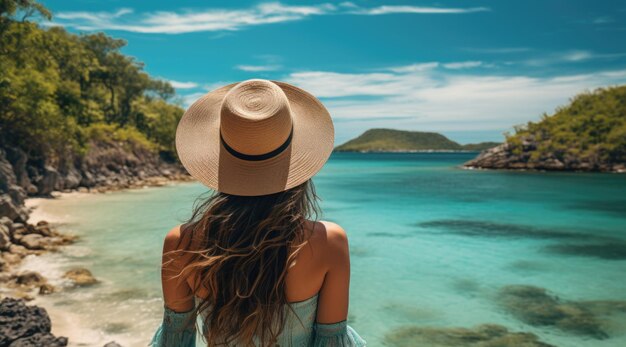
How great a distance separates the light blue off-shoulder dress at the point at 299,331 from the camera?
4.94ft

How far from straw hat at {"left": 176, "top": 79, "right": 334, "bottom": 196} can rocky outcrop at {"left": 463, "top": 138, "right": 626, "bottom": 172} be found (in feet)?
193

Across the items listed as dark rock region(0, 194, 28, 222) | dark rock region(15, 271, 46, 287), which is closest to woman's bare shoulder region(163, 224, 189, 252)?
dark rock region(15, 271, 46, 287)

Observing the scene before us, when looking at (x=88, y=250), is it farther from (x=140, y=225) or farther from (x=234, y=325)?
(x=234, y=325)

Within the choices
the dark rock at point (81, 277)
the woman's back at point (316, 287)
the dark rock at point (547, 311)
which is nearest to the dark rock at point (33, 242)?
the dark rock at point (81, 277)

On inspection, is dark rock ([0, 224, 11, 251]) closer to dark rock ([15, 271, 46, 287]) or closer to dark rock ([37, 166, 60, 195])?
dark rock ([15, 271, 46, 287])

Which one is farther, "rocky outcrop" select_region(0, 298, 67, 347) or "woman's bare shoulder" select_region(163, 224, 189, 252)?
"rocky outcrop" select_region(0, 298, 67, 347)

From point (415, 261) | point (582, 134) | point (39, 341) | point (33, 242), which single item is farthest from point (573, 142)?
point (39, 341)

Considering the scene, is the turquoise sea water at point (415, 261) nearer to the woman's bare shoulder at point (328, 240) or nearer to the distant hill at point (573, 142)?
the woman's bare shoulder at point (328, 240)

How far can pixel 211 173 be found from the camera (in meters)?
1.53

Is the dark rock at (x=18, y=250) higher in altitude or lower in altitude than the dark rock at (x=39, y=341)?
lower

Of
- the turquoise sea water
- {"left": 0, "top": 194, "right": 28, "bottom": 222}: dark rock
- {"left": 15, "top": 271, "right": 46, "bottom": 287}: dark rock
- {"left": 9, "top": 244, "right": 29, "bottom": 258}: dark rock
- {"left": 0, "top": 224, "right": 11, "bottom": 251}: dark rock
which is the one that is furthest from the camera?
{"left": 0, "top": 194, "right": 28, "bottom": 222}: dark rock

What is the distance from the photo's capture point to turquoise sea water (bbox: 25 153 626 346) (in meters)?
6.62

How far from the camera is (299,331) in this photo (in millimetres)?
1541

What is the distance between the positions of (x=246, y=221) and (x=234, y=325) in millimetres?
371
